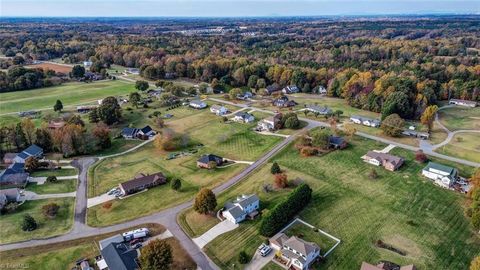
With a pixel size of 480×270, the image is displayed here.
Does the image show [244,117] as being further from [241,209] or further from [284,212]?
[284,212]

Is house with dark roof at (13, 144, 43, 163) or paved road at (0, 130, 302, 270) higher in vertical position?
house with dark roof at (13, 144, 43, 163)

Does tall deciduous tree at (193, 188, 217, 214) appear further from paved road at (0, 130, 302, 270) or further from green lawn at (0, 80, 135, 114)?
green lawn at (0, 80, 135, 114)

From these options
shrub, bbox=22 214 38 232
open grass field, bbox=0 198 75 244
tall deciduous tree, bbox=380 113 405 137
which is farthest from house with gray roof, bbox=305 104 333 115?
shrub, bbox=22 214 38 232

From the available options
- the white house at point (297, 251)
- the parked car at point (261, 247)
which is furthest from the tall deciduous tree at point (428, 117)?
the parked car at point (261, 247)

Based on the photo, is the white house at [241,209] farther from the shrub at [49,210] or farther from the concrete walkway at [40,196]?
the concrete walkway at [40,196]

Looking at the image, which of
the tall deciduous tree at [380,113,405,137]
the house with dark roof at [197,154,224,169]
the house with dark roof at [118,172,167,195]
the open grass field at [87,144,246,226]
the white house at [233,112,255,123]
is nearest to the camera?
the open grass field at [87,144,246,226]

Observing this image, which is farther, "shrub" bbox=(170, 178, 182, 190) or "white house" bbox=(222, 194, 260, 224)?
"shrub" bbox=(170, 178, 182, 190)
